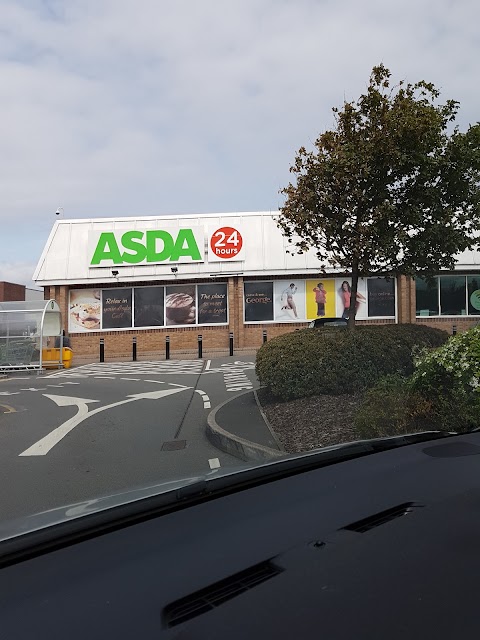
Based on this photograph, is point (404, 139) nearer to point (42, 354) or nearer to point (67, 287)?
point (42, 354)

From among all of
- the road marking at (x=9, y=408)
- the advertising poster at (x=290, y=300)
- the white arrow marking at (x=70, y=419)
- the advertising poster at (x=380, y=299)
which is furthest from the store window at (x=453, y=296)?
the road marking at (x=9, y=408)

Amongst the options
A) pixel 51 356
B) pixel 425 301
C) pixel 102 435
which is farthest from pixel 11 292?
pixel 102 435

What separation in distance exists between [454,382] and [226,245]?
2070 centimetres

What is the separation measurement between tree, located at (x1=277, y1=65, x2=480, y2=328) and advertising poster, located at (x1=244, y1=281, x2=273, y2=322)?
Result: 15808 millimetres

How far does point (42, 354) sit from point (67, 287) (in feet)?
19.3

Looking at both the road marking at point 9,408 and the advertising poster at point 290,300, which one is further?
the advertising poster at point 290,300

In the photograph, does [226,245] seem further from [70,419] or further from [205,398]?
[70,419]

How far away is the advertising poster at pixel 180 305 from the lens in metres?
25.9

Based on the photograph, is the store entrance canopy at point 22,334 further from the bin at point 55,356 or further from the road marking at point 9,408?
the road marking at point 9,408

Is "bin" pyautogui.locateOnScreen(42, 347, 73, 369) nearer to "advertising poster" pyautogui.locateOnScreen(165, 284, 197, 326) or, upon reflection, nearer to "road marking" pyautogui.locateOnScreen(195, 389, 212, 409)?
"advertising poster" pyautogui.locateOnScreen(165, 284, 197, 326)

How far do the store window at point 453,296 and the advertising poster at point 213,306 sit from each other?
417 inches

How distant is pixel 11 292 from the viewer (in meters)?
38.2

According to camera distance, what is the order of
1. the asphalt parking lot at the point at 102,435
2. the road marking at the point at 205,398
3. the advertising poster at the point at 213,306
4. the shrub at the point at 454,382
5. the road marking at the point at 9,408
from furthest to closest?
the advertising poster at the point at 213,306, the road marking at the point at 9,408, the road marking at the point at 205,398, the asphalt parking lot at the point at 102,435, the shrub at the point at 454,382

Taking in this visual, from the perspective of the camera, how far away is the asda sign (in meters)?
25.4
